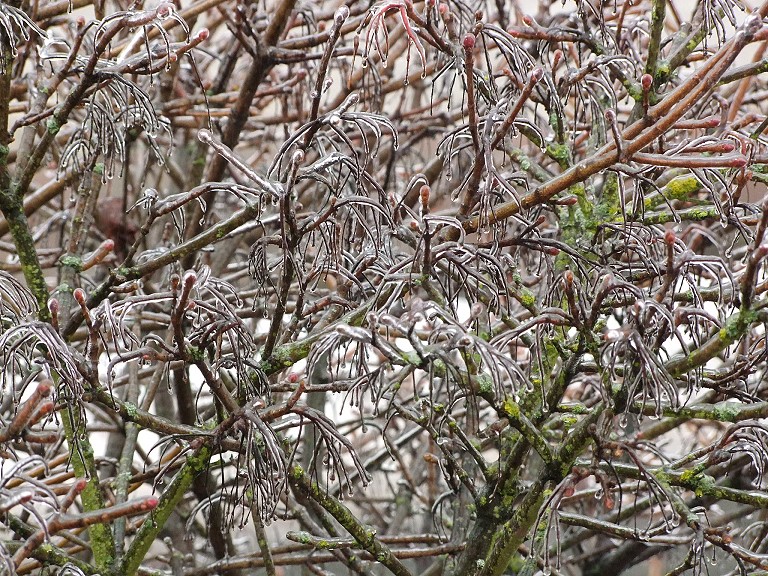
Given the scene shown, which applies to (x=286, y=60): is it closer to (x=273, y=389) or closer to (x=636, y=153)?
(x=273, y=389)

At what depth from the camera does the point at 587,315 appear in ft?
6.44

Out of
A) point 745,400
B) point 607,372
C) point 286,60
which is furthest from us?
point 286,60

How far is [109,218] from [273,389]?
2202mm

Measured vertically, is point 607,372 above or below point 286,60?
below

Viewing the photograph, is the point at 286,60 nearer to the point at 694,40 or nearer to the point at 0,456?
the point at 694,40

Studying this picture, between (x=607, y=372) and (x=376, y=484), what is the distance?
4643mm

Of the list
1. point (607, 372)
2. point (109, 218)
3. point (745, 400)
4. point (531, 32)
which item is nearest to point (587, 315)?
point (607, 372)

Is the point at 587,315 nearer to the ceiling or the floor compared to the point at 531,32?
nearer to the floor

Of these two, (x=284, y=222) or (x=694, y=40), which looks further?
(x=694, y=40)

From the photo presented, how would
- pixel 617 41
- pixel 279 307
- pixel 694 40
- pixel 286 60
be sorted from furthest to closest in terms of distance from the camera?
pixel 286 60 → pixel 617 41 → pixel 694 40 → pixel 279 307

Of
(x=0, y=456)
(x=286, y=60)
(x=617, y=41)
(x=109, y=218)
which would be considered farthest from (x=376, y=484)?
(x=0, y=456)

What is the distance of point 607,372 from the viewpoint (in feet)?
6.12

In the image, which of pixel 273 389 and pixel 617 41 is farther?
pixel 617 41

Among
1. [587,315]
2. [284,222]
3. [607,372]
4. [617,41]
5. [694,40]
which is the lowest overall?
[607,372]
